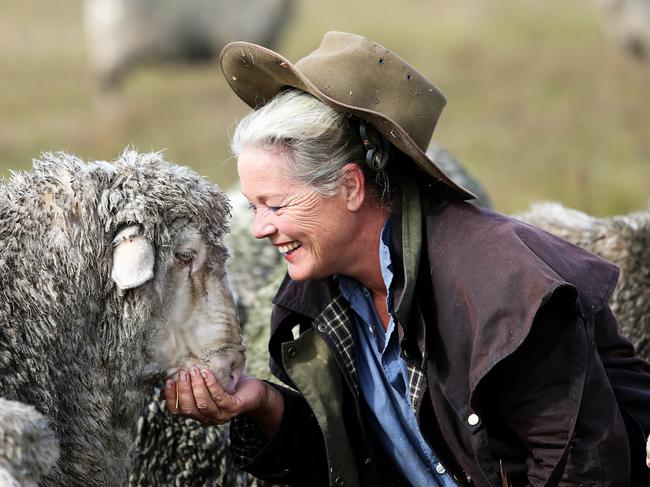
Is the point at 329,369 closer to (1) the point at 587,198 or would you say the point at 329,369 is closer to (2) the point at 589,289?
(2) the point at 589,289

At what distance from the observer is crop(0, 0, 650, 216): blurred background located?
1098 centimetres

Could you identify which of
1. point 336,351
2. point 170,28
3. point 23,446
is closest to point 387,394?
point 336,351

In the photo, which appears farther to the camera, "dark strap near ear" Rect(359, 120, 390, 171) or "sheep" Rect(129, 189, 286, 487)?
"sheep" Rect(129, 189, 286, 487)

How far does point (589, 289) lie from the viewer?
338 centimetres

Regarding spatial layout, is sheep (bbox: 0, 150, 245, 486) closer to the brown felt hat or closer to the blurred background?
the brown felt hat

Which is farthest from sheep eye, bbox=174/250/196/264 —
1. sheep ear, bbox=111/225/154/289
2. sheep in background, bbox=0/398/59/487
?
sheep in background, bbox=0/398/59/487

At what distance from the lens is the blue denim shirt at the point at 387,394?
3.66 m

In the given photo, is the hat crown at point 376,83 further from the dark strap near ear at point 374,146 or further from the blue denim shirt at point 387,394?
the blue denim shirt at point 387,394

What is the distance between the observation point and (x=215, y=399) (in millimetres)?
3438

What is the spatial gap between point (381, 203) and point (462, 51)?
1492 centimetres

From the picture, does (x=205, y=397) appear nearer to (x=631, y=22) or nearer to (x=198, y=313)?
(x=198, y=313)

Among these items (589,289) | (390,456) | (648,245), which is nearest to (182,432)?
(390,456)

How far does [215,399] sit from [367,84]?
103 cm

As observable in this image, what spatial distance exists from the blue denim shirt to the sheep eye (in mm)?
565
